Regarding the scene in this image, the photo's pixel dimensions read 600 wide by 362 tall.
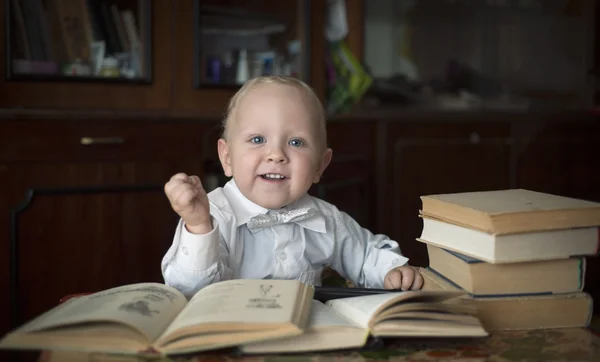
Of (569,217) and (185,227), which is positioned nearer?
(569,217)

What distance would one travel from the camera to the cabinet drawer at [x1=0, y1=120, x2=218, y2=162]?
1.95m

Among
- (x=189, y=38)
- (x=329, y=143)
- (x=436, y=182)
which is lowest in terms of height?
→ (x=436, y=182)

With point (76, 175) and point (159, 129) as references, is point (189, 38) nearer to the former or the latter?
point (159, 129)

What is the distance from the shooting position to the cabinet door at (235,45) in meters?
2.27

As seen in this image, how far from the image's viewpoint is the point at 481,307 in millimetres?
855

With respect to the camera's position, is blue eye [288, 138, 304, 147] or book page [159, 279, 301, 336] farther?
blue eye [288, 138, 304, 147]

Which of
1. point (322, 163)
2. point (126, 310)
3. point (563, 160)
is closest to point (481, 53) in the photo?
point (563, 160)

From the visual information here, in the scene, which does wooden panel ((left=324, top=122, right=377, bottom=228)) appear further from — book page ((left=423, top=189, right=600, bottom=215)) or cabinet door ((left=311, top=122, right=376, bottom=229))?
book page ((left=423, top=189, right=600, bottom=215))

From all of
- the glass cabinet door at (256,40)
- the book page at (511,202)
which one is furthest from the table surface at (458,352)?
the glass cabinet door at (256,40)

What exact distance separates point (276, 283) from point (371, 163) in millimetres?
1926

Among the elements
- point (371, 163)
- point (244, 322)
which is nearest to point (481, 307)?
point (244, 322)

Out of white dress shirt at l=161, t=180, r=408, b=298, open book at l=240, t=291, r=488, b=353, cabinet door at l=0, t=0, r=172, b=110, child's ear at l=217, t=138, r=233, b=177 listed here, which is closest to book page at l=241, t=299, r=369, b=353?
open book at l=240, t=291, r=488, b=353

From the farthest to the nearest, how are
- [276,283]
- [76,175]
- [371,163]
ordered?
1. [371,163]
2. [76,175]
3. [276,283]

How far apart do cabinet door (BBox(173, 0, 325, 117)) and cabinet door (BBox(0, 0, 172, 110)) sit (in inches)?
2.5
